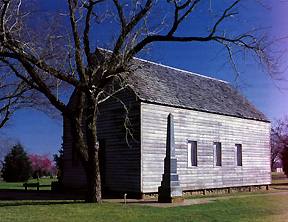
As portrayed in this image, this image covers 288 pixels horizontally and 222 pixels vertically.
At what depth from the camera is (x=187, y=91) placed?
27.3 meters

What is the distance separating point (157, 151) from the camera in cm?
2322

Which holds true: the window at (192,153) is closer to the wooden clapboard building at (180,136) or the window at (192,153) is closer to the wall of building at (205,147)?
the wooden clapboard building at (180,136)

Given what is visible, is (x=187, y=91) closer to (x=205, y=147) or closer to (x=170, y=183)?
(x=205, y=147)

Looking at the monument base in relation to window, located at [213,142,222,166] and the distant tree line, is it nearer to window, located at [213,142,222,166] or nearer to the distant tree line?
window, located at [213,142,222,166]

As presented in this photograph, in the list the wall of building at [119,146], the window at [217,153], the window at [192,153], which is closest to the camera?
the wall of building at [119,146]

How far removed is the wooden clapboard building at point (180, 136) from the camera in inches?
898

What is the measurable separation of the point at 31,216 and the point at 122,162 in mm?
9551

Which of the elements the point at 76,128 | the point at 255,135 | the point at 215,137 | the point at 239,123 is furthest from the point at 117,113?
the point at 255,135

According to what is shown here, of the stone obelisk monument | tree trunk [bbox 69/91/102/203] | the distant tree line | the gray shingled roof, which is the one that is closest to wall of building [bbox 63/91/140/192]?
the gray shingled roof

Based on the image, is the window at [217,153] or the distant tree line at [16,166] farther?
the distant tree line at [16,166]

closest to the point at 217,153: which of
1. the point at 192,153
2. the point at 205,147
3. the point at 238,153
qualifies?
the point at 205,147

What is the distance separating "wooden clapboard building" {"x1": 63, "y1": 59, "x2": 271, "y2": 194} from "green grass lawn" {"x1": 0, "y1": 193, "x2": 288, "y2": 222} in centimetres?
519

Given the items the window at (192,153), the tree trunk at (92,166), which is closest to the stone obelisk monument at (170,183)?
the tree trunk at (92,166)

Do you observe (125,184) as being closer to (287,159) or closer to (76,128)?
(76,128)
